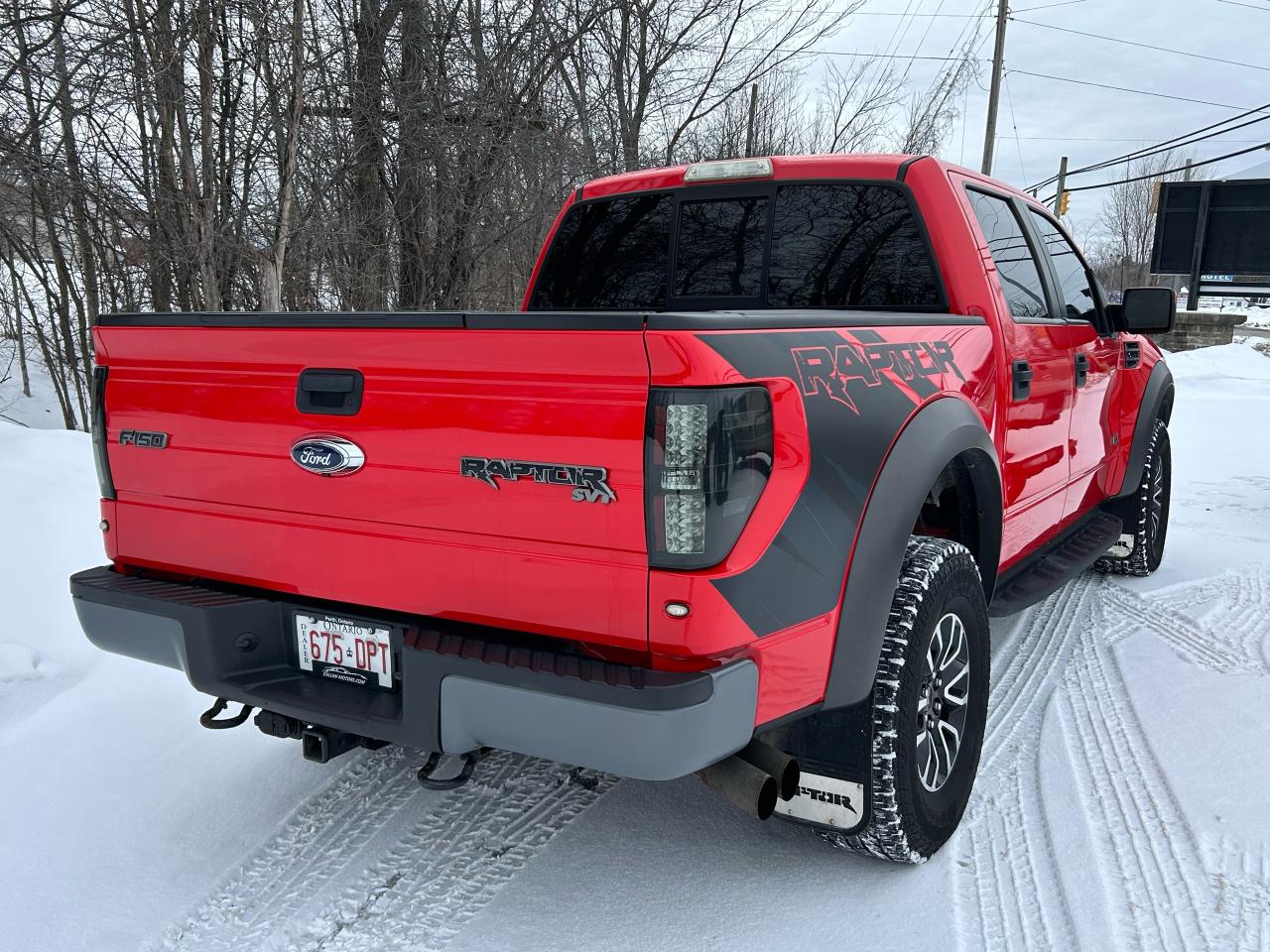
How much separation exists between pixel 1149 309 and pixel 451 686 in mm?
3661

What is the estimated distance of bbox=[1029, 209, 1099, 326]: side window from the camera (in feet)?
13.5

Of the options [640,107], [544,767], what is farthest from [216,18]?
[640,107]

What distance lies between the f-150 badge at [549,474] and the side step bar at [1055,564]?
1999 millimetres

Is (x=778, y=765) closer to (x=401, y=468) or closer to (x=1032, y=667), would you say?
(x=401, y=468)

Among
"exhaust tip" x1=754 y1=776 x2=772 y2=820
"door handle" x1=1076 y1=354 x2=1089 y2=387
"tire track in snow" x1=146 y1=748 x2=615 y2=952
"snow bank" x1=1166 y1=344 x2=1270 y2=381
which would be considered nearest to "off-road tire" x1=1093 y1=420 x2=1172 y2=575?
"door handle" x1=1076 y1=354 x2=1089 y2=387

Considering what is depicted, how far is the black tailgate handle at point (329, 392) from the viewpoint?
212 cm

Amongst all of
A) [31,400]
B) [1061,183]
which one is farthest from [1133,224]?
[31,400]

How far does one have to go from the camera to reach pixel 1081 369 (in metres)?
3.95

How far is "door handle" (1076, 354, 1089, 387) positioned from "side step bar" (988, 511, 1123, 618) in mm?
722

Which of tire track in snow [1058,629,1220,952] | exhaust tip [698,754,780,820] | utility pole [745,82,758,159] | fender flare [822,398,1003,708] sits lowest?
tire track in snow [1058,629,1220,952]

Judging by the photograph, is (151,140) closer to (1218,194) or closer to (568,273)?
(568,273)

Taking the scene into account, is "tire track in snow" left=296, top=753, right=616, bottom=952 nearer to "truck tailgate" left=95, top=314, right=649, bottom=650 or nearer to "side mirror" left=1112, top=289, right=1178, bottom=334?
"truck tailgate" left=95, top=314, right=649, bottom=650

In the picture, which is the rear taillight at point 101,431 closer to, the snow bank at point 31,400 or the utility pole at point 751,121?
the snow bank at point 31,400

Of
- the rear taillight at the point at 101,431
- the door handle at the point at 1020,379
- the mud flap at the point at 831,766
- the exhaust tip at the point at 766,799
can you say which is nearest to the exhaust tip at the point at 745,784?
the exhaust tip at the point at 766,799
